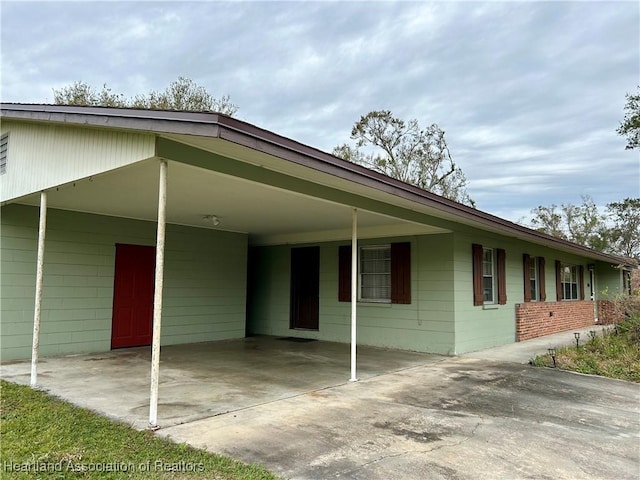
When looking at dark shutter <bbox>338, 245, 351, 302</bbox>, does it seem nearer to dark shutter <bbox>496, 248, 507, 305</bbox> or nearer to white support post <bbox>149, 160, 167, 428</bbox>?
dark shutter <bbox>496, 248, 507, 305</bbox>

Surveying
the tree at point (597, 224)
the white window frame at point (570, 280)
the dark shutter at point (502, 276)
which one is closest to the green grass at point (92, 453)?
the dark shutter at point (502, 276)

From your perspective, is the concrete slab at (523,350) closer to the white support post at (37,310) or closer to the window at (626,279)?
the white support post at (37,310)

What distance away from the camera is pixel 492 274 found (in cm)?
968

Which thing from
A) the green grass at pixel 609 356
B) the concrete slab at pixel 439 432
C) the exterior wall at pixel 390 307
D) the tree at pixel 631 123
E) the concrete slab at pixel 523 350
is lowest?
the concrete slab at pixel 439 432

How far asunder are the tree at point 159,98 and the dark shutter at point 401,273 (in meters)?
11.1

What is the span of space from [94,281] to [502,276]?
8028 millimetres

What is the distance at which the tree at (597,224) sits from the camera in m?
26.5

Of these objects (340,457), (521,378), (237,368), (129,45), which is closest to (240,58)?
(129,45)

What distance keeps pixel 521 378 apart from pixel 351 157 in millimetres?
19270

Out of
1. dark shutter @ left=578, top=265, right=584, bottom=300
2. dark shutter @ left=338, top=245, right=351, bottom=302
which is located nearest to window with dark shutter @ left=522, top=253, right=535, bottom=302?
dark shutter @ left=338, top=245, right=351, bottom=302

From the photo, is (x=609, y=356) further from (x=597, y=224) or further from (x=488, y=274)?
(x=597, y=224)

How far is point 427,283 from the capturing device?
8453mm

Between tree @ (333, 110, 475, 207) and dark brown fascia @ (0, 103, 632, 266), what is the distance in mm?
17943

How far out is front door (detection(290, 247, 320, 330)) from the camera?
10297 millimetres
